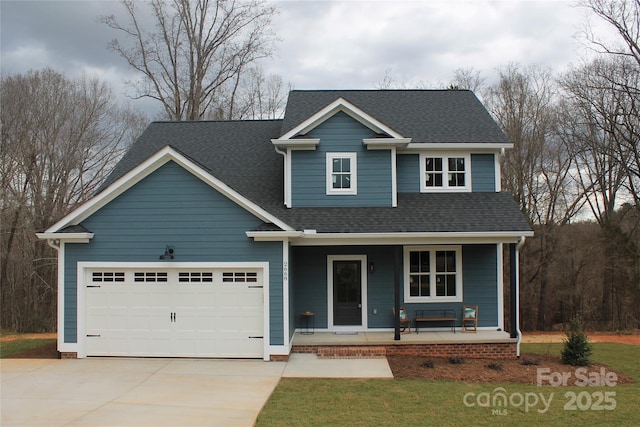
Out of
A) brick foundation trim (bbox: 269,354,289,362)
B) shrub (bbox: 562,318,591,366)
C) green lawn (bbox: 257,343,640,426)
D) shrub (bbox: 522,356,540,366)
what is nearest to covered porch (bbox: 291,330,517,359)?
shrub (bbox: 522,356,540,366)

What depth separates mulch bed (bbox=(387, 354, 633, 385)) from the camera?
11.2 metres

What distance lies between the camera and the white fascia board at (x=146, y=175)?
40.8 feet

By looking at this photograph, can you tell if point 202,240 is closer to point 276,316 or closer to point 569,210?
point 276,316

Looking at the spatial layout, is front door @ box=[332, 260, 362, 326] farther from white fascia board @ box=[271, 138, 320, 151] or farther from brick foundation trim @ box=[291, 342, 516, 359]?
white fascia board @ box=[271, 138, 320, 151]

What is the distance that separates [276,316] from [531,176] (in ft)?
71.7

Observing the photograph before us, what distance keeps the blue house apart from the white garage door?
0.03 metres

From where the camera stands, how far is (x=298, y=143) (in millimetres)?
14609

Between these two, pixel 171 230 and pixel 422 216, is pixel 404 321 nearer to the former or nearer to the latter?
pixel 422 216

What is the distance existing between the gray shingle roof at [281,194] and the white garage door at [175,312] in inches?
75.9

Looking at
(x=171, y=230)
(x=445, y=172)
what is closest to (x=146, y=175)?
(x=171, y=230)

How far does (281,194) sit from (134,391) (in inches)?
290

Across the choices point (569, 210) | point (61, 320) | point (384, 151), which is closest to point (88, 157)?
point (61, 320)

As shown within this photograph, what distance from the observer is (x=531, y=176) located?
29.4 m

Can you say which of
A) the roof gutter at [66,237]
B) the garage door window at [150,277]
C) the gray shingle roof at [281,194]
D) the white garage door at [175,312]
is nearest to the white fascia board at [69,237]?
the roof gutter at [66,237]
